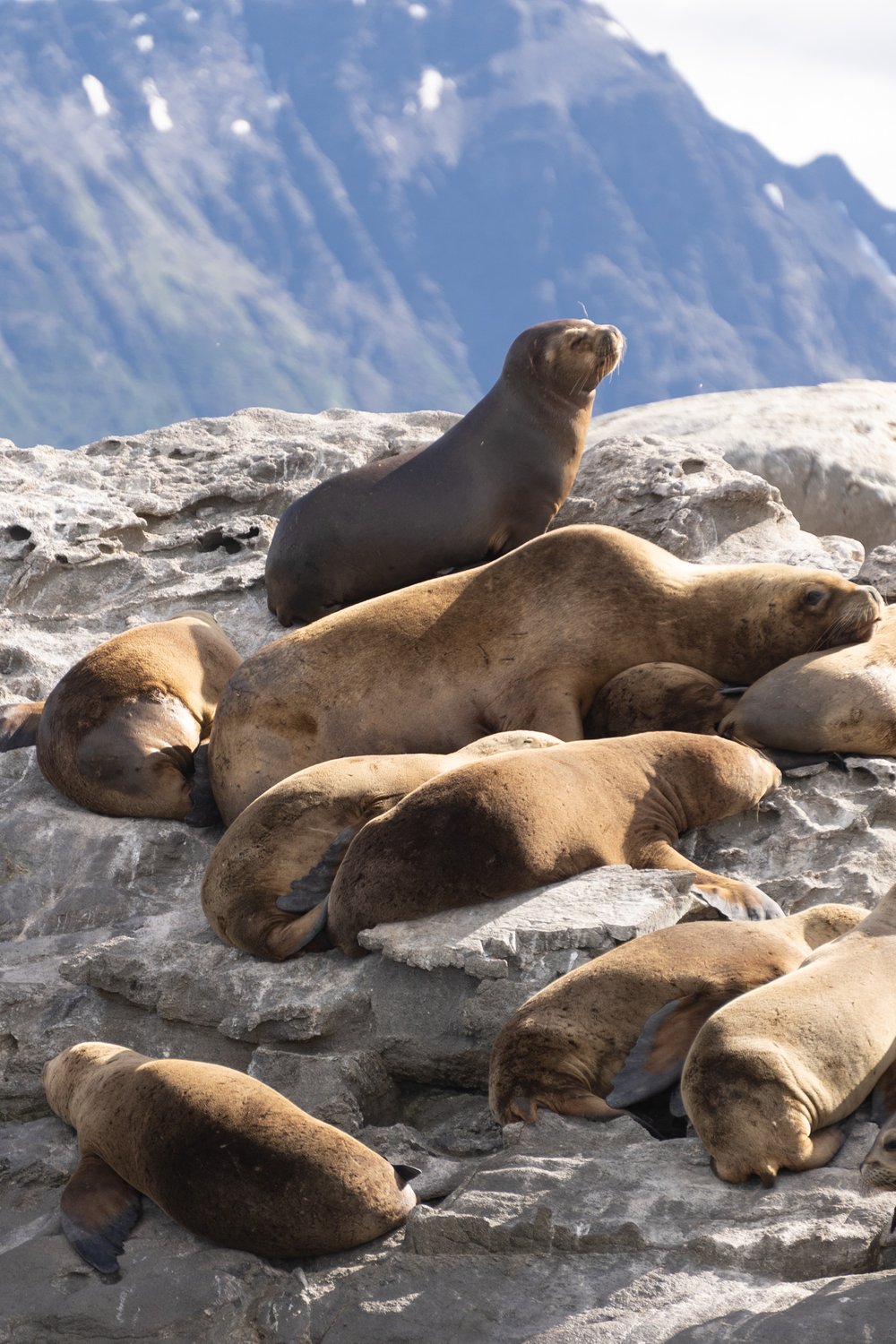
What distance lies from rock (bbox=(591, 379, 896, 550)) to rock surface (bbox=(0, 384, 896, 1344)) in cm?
229

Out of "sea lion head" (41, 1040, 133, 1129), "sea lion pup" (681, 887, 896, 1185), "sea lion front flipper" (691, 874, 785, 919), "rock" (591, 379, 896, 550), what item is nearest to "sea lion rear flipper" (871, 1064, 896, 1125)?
"sea lion pup" (681, 887, 896, 1185)

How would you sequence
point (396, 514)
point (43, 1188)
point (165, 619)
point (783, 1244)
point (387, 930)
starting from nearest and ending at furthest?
point (783, 1244)
point (43, 1188)
point (387, 930)
point (396, 514)
point (165, 619)

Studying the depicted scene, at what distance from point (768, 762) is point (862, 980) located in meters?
1.70

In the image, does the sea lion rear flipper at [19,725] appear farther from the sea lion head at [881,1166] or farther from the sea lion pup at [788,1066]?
the sea lion head at [881,1166]

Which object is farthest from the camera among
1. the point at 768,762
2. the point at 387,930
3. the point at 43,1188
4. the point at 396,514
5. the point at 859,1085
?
the point at 396,514

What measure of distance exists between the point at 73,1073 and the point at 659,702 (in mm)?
2563

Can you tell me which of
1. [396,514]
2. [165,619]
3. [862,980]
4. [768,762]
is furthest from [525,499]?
[862,980]

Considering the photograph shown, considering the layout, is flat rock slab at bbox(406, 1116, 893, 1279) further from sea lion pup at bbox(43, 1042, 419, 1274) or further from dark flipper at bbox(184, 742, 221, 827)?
dark flipper at bbox(184, 742, 221, 827)

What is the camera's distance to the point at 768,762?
17.1 ft

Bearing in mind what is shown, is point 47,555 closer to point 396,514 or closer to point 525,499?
point 396,514

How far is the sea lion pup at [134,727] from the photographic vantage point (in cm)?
610

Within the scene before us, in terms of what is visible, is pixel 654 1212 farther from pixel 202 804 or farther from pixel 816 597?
pixel 202 804

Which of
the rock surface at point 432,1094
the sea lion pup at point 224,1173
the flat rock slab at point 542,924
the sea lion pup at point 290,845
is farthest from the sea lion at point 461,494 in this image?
the sea lion pup at point 224,1173

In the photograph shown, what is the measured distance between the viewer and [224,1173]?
3611 mm
